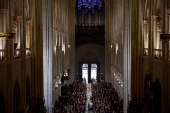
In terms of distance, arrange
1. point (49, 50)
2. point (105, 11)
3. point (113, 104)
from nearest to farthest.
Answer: point (49, 50) < point (113, 104) < point (105, 11)

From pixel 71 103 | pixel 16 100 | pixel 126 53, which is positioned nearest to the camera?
pixel 16 100

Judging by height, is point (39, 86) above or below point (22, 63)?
below

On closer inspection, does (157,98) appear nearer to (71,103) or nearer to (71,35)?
(71,103)

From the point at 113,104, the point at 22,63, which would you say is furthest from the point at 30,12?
the point at 113,104

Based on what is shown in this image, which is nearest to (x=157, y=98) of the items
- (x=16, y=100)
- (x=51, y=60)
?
(x=16, y=100)

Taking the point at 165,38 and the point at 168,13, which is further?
the point at 168,13

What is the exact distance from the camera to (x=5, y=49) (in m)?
14.2

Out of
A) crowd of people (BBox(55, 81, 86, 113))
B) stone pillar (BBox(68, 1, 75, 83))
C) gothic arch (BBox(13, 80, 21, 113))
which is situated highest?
stone pillar (BBox(68, 1, 75, 83))

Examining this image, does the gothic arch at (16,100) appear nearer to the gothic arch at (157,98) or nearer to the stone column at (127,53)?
the gothic arch at (157,98)

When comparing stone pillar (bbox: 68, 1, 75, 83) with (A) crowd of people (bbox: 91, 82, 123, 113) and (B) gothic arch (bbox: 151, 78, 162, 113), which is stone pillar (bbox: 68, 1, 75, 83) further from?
(B) gothic arch (bbox: 151, 78, 162, 113)

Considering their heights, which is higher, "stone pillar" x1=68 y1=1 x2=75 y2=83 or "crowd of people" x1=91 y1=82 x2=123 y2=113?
"stone pillar" x1=68 y1=1 x2=75 y2=83

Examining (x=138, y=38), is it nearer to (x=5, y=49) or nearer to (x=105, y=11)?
(x=5, y=49)

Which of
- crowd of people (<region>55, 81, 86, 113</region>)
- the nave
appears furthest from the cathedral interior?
crowd of people (<region>55, 81, 86, 113</region>)

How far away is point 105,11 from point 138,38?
2900cm
